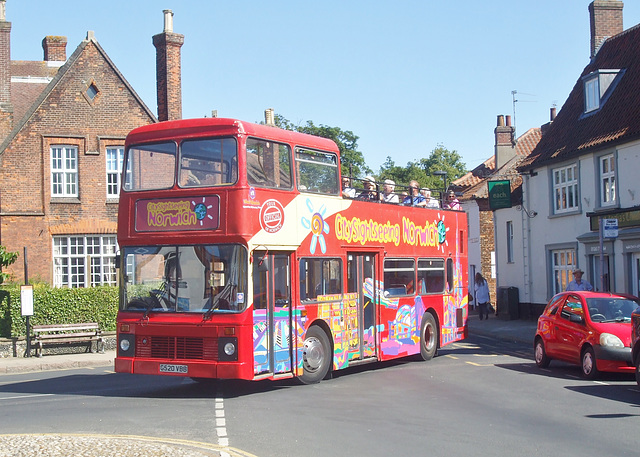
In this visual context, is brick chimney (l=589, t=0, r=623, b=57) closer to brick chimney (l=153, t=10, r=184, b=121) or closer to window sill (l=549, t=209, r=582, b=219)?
window sill (l=549, t=209, r=582, b=219)

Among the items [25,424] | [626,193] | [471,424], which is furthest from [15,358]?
[626,193]

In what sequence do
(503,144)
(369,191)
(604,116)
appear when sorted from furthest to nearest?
(503,144) < (604,116) < (369,191)

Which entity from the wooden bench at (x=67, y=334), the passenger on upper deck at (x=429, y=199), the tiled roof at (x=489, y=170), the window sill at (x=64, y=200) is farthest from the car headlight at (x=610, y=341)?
the tiled roof at (x=489, y=170)

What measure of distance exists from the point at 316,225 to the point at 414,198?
4.94m

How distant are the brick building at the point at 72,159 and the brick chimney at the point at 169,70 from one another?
38mm

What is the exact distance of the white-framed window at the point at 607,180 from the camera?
2872cm

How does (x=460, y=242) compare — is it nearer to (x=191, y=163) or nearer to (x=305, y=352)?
(x=305, y=352)

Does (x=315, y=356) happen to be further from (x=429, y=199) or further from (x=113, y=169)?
(x=113, y=169)

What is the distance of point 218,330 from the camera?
1332 centimetres

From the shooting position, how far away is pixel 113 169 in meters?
32.0

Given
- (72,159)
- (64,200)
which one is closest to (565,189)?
(72,159)

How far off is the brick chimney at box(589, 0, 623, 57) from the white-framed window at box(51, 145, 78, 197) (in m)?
21.3

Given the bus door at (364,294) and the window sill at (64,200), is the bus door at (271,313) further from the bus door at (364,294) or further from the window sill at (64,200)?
the window sill at (64,200)

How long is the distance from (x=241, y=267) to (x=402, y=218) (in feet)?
20.4
